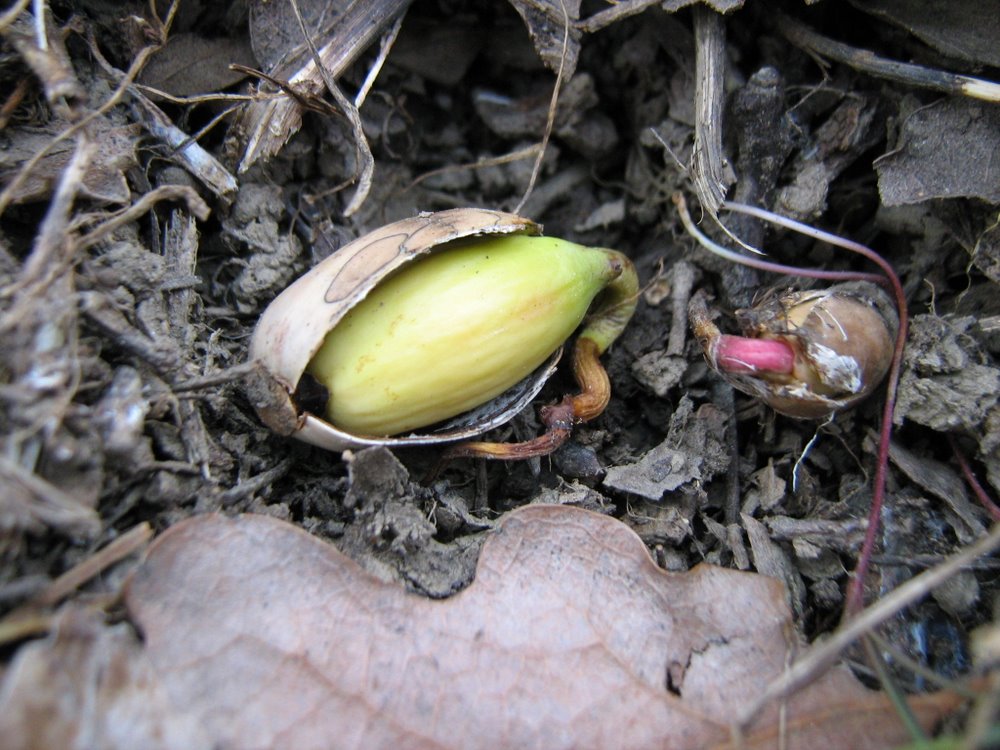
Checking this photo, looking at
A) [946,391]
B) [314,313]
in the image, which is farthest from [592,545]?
[946,391]

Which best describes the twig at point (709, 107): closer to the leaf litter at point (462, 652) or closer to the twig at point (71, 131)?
the leaf litter at point (462, 652)

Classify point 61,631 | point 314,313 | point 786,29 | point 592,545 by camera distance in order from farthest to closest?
1. point 786,29
2. point 314,313
3. point 592,545
4. point 61,631

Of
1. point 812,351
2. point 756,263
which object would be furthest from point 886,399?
point 756,263

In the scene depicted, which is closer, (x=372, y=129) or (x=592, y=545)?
(x=592, y=545)

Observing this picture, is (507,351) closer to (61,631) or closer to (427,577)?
(427,577)

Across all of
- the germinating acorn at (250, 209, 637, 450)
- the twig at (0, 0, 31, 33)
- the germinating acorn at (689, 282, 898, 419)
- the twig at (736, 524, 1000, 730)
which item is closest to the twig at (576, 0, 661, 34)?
A: the germinating acorn at (250, 209, 637, 450)

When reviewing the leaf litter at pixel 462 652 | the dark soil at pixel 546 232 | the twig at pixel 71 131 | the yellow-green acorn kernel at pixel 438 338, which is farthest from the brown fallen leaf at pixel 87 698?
the twig at pixel 71 131
